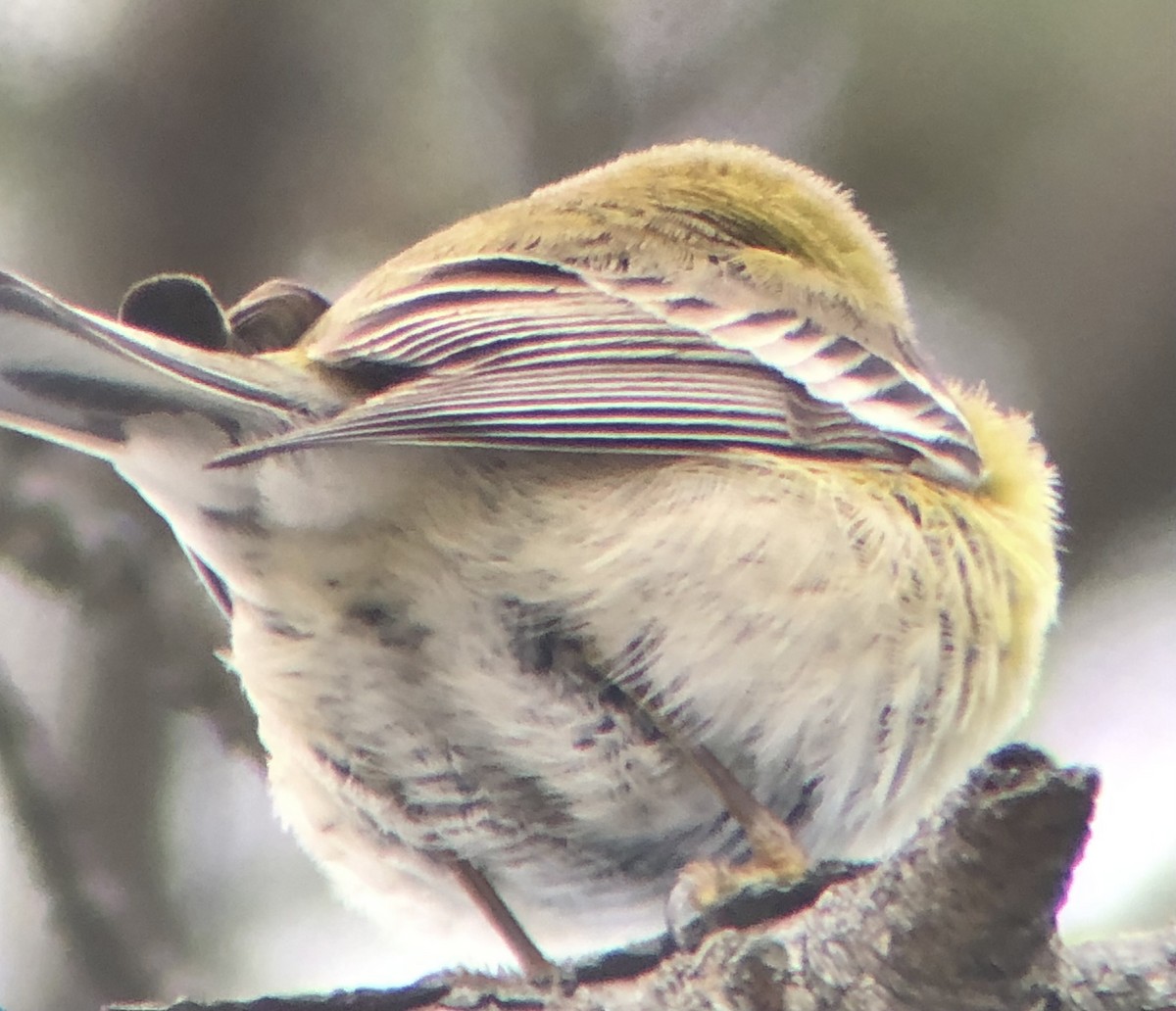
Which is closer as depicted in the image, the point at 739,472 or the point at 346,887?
the point at 739,472

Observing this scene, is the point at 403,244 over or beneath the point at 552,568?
over

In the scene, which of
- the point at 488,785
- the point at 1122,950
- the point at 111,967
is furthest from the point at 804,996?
the point at 111,967

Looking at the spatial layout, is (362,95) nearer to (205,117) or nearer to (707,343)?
(205,117)

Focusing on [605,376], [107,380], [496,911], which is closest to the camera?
[107,380]

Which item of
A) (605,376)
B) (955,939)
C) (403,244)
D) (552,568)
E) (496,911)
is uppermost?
(403,244)

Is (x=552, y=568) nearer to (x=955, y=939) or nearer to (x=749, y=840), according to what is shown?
(x=749, y=840)

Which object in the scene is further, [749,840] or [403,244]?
[403,244]

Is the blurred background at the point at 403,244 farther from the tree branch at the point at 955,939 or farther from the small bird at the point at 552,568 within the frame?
the tree branch at the point at 955,939

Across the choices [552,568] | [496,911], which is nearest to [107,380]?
[552,568]
